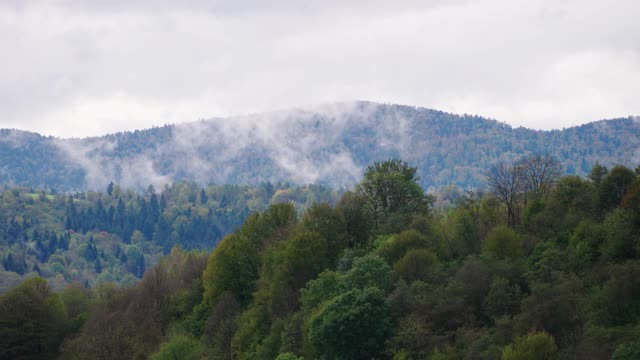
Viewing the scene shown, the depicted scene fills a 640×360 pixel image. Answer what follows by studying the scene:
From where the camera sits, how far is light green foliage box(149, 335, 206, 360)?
88188 millimetres

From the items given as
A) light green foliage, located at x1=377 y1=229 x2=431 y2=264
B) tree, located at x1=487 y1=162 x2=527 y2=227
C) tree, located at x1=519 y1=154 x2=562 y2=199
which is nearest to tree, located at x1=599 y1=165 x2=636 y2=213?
tree, located at x1=487 y1=162 x2=527 y2=227

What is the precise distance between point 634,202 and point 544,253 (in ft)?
29.2

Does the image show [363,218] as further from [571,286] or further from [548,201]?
[571,286]

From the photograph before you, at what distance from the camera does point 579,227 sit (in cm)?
7662

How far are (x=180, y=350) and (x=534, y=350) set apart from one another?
153 feet

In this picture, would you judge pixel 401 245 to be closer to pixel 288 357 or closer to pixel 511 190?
→ pixel 511 190

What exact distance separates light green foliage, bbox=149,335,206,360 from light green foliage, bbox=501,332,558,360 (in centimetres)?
4233

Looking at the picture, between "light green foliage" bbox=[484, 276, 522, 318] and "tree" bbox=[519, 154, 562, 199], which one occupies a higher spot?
"tree" bbox=[519, 154, 562, 199]

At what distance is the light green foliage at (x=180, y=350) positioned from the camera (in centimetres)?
8819

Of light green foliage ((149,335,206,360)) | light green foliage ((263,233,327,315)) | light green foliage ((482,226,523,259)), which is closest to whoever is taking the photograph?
light green foliage ((482,226,523,259))

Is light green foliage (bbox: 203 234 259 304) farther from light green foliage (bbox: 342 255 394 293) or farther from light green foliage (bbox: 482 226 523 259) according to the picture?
light green foliage (bbox: 482 226 523 259)

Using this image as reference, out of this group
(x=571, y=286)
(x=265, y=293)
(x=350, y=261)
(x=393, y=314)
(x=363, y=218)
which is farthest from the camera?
(x=363, y=218)

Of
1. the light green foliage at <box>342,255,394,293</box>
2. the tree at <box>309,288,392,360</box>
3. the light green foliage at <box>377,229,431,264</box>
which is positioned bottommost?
the tree at <box>309,288,392,360</box>

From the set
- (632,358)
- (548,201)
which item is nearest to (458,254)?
(548,201)
